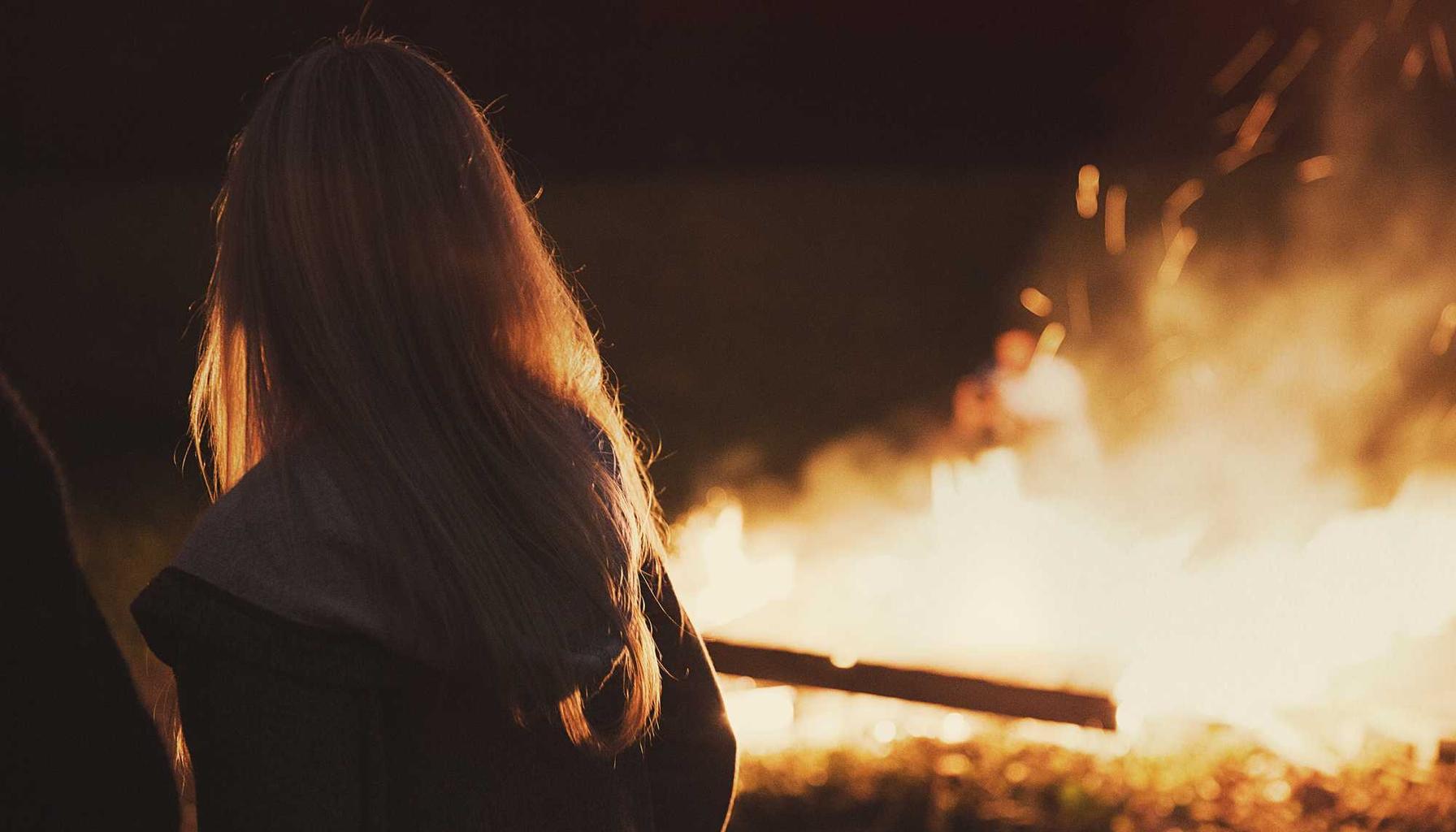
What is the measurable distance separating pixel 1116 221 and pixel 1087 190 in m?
0.35

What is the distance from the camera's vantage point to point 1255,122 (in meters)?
9.20

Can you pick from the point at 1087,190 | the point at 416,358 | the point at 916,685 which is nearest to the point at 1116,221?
the point at 1087,190

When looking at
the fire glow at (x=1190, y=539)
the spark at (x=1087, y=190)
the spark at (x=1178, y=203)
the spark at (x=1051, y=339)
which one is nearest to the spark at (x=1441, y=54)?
the fire glow at (x=1190, y=539)

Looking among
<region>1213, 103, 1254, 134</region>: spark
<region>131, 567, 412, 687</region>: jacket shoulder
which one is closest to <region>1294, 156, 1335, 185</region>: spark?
<region>1213, 103, 1254, 134</region>: spark

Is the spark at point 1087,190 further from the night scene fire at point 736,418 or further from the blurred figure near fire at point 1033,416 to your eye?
the blurred figure near fire at point 1033,416

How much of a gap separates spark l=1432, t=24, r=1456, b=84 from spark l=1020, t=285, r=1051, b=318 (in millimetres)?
2940

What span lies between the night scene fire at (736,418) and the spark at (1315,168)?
61 millimetres

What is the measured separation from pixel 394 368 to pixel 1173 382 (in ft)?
25.4

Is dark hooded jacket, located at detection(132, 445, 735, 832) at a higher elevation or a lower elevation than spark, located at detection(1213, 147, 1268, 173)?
lower

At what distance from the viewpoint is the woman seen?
1.22 m

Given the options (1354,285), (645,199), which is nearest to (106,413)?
(645,199)

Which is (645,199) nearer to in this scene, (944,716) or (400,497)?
(944,716)

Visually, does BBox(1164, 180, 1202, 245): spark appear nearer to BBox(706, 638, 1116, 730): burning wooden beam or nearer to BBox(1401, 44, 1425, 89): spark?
BBox(1401, 44, 1425, 89): spark

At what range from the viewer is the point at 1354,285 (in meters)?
8.27
